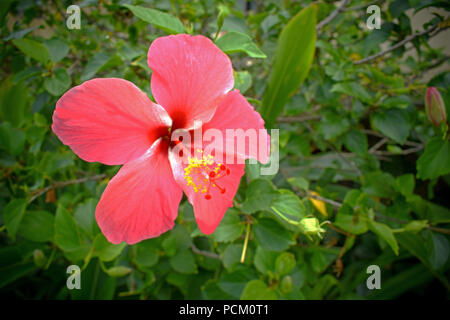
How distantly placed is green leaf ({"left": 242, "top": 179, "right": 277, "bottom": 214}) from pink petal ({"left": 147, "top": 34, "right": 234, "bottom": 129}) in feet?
0.63

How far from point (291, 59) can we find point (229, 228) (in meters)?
0.38

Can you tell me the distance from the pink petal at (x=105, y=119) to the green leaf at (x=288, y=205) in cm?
28

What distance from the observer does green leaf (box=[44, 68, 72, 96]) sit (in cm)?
59

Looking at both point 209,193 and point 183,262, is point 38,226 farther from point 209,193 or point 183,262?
point 209,193

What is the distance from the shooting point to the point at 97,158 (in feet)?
1.20

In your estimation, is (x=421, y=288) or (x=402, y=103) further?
(x=421, y=288)

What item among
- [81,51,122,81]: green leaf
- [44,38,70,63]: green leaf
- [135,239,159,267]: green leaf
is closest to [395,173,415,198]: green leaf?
[135,239,159,267]: green leaf

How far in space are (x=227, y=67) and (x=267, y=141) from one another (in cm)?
12

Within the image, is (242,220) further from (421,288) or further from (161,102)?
(421,288)

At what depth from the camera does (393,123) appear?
77 cm

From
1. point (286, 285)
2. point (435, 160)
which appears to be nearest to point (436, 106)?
point (435, 160)

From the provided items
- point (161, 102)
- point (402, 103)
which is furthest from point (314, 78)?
point (161, 102)

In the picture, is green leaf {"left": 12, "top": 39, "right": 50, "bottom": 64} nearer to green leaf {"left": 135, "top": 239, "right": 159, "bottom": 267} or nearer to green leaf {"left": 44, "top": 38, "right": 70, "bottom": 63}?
green leaf {"left": 44, "top": 38, "right": 70, "bottom": 63}
